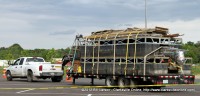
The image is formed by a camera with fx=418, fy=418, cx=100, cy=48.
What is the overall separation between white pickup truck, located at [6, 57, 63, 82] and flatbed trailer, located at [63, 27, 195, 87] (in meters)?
5.61

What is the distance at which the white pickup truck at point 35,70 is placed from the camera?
85.1 ft

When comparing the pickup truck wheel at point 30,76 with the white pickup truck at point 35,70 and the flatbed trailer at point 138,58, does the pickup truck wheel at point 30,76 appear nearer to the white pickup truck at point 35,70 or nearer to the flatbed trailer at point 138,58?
the white pickup truck at point 35,70

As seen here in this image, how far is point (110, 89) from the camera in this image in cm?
1922

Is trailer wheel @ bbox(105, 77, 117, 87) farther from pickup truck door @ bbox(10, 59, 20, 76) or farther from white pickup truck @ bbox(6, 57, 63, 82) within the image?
→ pickup truck door @ bbox(10, 59, 20, 76)

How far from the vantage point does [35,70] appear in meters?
26.1

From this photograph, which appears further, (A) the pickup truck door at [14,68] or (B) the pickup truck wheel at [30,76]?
(A) the pickup truck door at [14,68]

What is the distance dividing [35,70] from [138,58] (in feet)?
32.8

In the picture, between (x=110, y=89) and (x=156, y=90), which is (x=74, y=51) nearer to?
(x=110, y=89)

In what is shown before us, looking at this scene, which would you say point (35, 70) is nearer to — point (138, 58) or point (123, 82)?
point (123, 82)

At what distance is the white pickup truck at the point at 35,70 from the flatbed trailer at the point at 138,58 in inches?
221

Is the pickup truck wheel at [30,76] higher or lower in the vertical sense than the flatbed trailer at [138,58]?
lower

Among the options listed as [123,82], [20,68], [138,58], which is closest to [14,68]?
[20,68]

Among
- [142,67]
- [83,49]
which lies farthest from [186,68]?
[83,49]

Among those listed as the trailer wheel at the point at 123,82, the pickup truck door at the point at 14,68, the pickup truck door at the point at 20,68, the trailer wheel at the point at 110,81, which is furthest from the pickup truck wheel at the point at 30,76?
the trailer wheel at the point at 123,82
